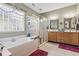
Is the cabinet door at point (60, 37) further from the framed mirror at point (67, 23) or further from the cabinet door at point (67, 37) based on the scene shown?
the framed mirror at point (67, 23)

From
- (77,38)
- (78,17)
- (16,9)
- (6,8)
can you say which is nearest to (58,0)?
(6,8)

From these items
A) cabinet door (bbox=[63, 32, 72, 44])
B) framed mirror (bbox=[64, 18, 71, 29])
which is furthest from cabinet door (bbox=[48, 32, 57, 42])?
framed mirror (bbox=[64, 18, 71, 29])

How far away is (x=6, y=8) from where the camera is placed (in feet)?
8.19

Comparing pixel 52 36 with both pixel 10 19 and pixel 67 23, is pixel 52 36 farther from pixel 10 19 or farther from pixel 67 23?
pixel 10 19

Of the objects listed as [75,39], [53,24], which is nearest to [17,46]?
[75,39]

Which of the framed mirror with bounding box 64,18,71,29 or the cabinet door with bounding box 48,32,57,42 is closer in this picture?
the framed mirror with bounding box 64,18,71,29

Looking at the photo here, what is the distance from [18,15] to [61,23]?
10.7 ft

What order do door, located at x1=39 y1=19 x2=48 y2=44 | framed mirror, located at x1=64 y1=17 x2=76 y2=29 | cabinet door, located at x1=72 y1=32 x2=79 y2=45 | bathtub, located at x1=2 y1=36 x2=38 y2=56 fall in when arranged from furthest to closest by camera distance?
framed mirror, located at x1=64 y1=17 x2=76 y2=29, door, located at x1=39 y1=19 x2=48 y2=44, cabinet door, located at x1=72 y1=32 x2=79 y2=45, bathtub, located at x1=2 y1=36 x2=38 y2=56

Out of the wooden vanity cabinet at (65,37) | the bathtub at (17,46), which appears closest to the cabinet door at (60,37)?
the wooden vanity cabinet at (65,37)

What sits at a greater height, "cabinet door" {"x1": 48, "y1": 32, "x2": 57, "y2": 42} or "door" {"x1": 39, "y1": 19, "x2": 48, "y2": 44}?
"door" {"x1": 39, "y1": 19, "x2": 48, "y2": 44}

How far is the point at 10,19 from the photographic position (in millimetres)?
2670

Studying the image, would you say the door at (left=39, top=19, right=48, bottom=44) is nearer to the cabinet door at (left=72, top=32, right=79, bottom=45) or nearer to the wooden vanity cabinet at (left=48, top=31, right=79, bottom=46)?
the wooden vanity cabinet at (left=48, top=31, right=79, bottom=46)

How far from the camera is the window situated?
2378 millimetres

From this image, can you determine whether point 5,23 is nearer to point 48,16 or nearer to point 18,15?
point 18,15
